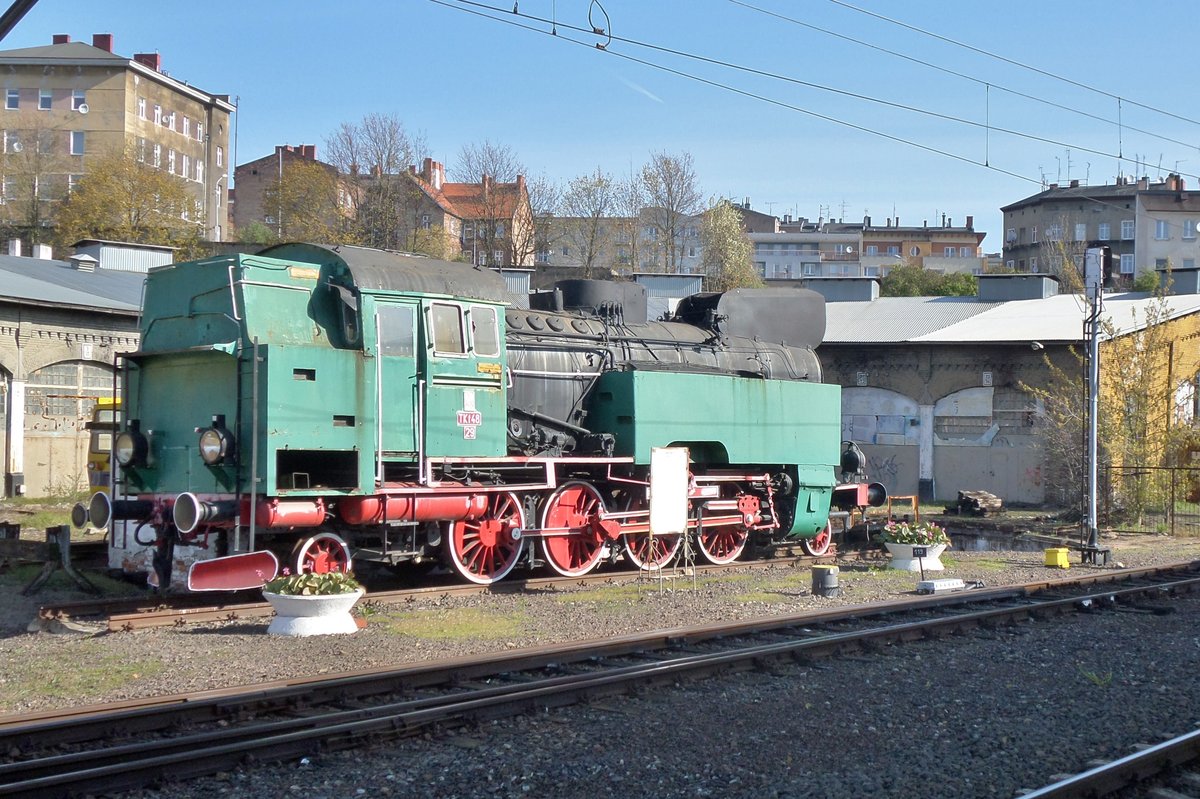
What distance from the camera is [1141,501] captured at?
23.6 metres

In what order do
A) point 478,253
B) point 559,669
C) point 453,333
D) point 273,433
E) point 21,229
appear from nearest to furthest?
1. point 559,669
2. point 273,433
3. point 453,333
4. point 21,229
5. point 478,253

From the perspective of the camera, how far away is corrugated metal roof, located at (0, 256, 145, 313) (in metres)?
24.6

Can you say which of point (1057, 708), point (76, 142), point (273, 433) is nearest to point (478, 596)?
point (273, 433)

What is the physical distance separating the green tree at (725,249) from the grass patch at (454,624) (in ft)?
156

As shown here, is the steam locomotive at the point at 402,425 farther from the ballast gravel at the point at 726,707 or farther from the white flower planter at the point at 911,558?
the white flower planter at the point at 911,558

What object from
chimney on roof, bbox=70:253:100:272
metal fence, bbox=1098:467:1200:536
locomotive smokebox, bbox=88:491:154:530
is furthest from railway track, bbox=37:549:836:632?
chimney on roof, bbox=70:253:100:272

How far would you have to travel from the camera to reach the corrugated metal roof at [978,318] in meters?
28.9

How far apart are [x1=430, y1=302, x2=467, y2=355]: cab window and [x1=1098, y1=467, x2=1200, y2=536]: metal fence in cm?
1666

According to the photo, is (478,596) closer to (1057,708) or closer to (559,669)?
(559,669)

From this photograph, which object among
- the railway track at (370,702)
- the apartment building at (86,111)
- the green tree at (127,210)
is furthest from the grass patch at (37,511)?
the apartment building at (86,111)

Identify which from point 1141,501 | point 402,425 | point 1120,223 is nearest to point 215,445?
point 402,425

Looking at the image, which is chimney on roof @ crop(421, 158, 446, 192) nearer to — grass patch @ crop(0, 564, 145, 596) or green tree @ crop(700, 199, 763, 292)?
green tree @ crop(700, 199, 763, 292)

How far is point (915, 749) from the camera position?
679 cm

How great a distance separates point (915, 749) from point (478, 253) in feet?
180
